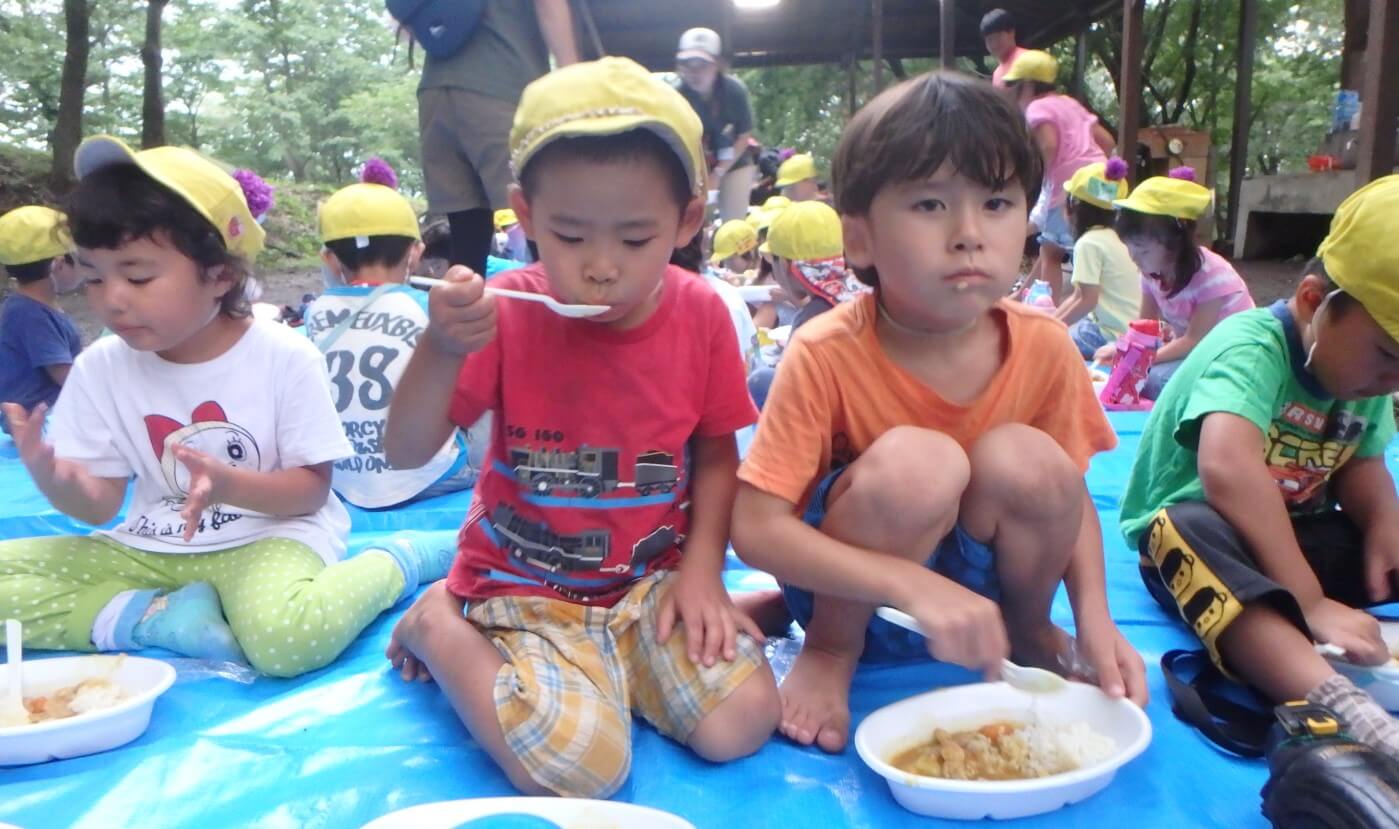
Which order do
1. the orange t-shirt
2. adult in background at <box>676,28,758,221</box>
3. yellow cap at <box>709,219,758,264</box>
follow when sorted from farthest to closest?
yellow cap at <box>709,219,758,264</box>, adult in background at <box>676,28,758,221</box>, the orange t-shirt

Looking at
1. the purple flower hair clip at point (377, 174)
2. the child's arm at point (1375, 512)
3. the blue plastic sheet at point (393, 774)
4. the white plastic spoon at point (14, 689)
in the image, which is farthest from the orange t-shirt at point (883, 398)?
the purple flower hair clip at point (377, 174)

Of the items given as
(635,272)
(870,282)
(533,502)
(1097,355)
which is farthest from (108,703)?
(1097,355)

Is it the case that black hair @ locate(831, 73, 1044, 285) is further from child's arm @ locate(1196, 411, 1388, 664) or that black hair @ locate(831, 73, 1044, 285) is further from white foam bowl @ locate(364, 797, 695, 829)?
white foam bowl @ locate(364, 797, 695, 829)

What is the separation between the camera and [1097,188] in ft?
12.7

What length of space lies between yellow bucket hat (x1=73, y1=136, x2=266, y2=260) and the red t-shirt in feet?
1.77

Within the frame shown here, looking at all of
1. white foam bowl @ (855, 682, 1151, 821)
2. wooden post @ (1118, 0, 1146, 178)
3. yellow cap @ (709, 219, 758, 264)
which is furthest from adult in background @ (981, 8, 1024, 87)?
white foam bowl @ (855, 682, 1151, 821)

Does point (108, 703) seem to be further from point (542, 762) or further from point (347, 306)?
point (347, 306)

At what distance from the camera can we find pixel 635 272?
1149mm

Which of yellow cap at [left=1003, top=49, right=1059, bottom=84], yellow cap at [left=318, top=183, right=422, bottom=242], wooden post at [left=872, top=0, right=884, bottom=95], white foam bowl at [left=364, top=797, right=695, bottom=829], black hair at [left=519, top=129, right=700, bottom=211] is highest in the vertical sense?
wooden post at [left=872, top=0, right=884, bottom=95]

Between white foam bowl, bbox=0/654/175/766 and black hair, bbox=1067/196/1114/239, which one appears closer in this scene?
white foam bowl, bbox=0/654/175/766

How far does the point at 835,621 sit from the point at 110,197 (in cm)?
124

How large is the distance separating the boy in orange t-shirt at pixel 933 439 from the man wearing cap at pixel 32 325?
272cm

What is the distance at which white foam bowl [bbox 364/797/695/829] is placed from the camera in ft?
2.86

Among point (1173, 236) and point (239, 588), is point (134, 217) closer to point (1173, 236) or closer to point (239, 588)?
point (239, 588)
